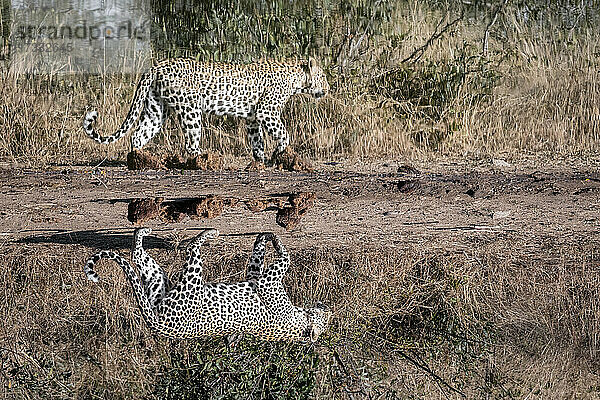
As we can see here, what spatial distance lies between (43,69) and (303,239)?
16.9 feet

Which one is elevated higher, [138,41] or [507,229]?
[138,41]

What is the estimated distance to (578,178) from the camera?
6.42 m

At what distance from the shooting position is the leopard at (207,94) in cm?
740

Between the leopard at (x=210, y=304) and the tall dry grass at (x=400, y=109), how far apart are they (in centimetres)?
397

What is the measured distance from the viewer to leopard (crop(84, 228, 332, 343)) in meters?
4.64

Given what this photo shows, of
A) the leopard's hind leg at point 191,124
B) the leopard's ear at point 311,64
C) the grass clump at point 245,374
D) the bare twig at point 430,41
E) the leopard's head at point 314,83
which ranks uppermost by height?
the bare twig at point 430,41

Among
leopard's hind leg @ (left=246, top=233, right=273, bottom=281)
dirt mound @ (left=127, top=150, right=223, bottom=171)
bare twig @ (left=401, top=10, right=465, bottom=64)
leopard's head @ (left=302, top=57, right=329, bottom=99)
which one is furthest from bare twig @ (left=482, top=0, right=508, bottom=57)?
leopard's hind leg @ (left=246, top=233, right=273, bottom=281)

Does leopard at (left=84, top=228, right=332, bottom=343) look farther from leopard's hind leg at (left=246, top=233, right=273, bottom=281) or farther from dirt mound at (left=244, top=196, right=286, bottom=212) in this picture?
dirt mound at (left=244, top=196, right=286, bottom=212)

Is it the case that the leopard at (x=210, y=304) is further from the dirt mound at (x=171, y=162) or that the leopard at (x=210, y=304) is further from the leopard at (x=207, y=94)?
the leopard at (x=207, y=94)

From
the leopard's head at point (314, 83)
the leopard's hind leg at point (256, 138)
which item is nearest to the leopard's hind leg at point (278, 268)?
the leopard's hind leg at point (256, 138)

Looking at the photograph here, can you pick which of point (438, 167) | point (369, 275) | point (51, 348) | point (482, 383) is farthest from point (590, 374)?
point (438, 167)

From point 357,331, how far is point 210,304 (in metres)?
0.93

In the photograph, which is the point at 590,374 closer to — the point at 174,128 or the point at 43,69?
the point at 174,128

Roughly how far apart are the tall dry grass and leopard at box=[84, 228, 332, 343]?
3.97 m
